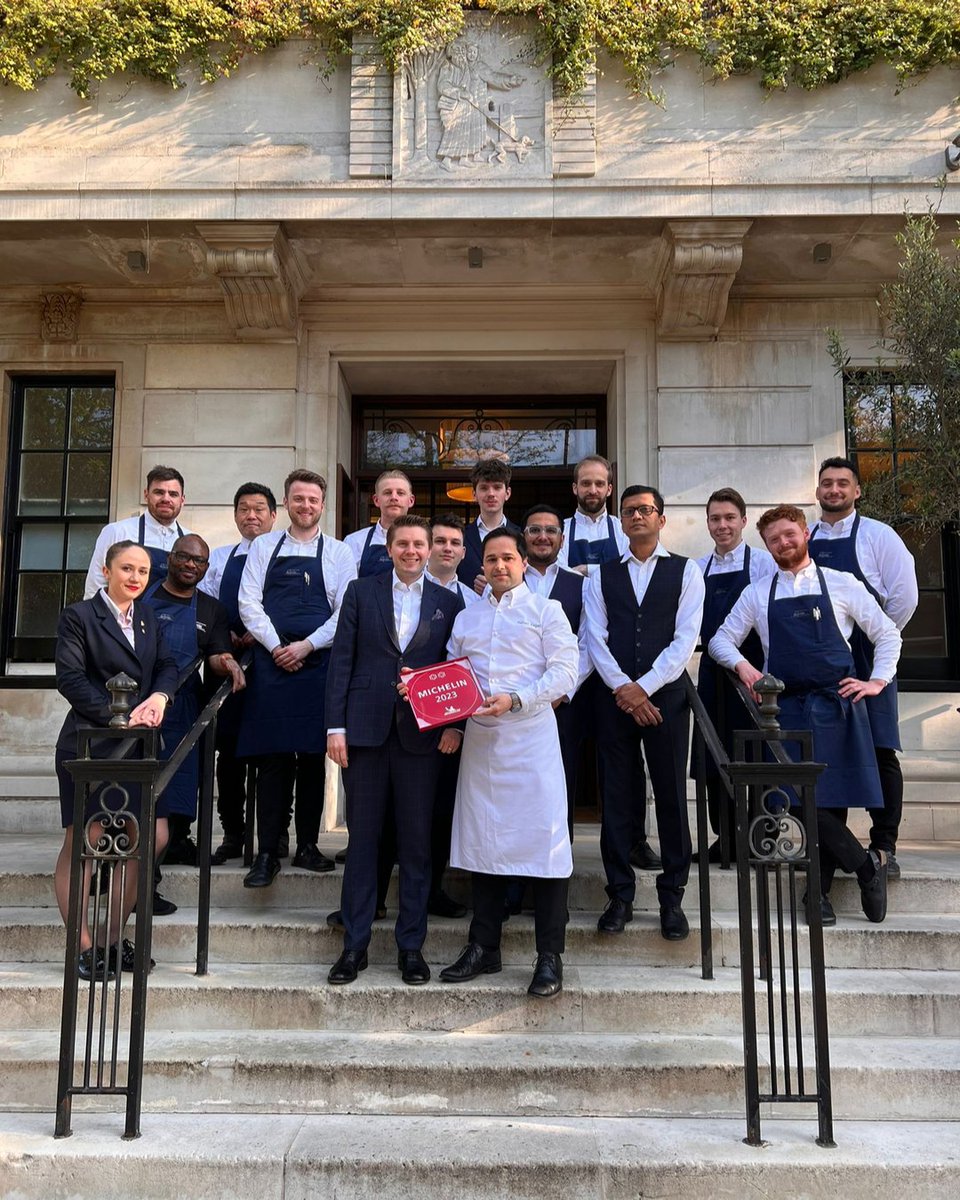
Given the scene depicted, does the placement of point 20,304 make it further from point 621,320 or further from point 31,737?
point 621,320

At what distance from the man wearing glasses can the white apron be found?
1.64 feet

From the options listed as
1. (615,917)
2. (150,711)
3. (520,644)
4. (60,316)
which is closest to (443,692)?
(520,644)

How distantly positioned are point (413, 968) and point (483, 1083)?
59 centimetres

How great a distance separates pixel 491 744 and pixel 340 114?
16.8ft

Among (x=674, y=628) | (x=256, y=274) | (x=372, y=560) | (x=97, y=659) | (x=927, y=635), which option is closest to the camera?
(x=97, y=659)

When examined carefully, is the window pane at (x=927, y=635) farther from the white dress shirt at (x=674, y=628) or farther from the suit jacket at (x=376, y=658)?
the suit jacket at (x=376, y=658)

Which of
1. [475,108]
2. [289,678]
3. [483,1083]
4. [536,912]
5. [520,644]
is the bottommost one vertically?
[483,1083]

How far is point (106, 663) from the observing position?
14.5 feet

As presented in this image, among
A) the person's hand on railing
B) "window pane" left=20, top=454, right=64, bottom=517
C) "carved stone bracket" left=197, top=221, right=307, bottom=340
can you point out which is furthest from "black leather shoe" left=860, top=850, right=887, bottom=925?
"window pane" left=20, top=454, right=64, bottom=517

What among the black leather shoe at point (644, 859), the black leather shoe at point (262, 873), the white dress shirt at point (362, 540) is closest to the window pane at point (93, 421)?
the white dress shirt at point (362, 540)

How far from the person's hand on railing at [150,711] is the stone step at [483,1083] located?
52.2 inches

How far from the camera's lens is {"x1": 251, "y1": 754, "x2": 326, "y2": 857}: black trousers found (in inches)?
199

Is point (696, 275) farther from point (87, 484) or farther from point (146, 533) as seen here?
point (87, 484)

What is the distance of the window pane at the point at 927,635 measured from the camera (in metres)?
8.01
